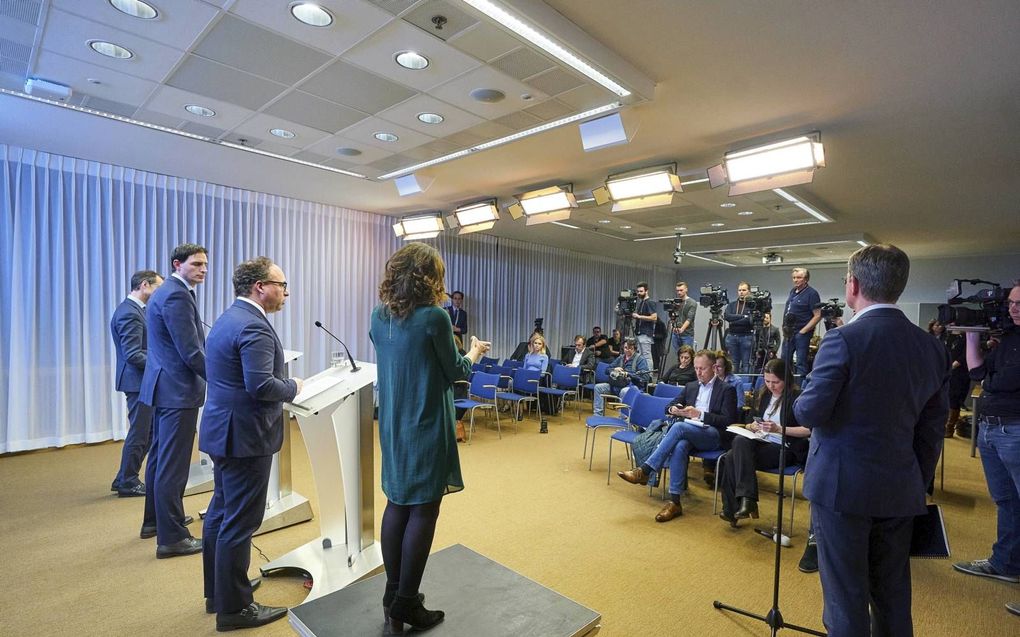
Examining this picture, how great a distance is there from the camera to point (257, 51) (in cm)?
274

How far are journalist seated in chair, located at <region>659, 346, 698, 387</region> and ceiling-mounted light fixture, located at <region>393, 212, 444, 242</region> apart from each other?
11.5 feet

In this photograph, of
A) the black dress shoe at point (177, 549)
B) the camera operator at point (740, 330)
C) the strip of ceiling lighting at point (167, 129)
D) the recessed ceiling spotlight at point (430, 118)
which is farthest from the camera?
the camera operator at point (740, 330)

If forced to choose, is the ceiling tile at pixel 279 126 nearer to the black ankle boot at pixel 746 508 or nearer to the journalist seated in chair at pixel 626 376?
the black ankle boot at pixel 746 508

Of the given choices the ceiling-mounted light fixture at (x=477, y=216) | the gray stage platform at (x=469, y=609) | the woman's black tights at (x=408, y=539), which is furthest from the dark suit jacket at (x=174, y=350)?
the ceiling-mounted light fixture at (x=477, y=216)

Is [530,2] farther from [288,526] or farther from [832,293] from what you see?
[832,293]

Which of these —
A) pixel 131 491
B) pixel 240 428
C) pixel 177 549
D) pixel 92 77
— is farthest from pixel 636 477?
pixel 92 77

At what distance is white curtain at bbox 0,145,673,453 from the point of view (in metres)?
4.83

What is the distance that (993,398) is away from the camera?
8.90 feet

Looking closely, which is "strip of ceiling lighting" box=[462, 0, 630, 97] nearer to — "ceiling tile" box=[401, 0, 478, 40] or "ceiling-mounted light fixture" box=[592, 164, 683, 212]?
"ceiling tile" box=[401, 0, 478, 40]

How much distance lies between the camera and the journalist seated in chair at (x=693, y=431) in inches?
147

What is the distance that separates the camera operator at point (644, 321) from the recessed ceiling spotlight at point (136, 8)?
19.7 ft

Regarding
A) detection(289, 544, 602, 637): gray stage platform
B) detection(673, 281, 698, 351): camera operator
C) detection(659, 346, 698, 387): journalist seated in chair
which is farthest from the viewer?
detection(673, 281, 698, 351): camera operator

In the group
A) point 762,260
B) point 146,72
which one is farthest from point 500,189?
point 762,260

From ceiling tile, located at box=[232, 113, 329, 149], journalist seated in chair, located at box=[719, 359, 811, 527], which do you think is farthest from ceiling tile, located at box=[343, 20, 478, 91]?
journalist seated in chair, located at box=[719, 359, 811, 527]
